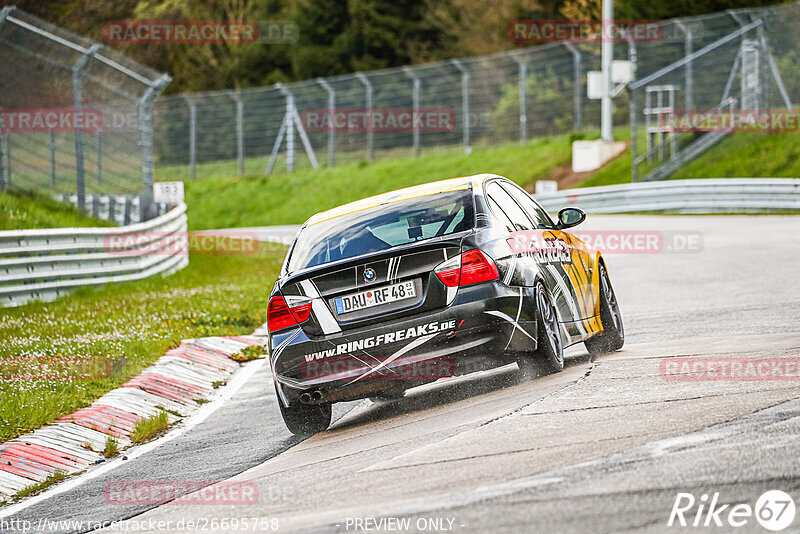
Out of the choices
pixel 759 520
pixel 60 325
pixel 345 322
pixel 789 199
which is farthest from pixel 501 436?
pixel 789 199

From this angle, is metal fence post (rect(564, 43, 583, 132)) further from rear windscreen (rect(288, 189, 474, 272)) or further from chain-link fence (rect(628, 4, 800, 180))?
rear windscreen (rect(288, 189, 474, 272))

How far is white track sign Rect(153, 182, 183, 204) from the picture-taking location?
2633 cm

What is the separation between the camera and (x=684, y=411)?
22.4 feet

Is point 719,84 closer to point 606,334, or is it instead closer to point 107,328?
point 107,328

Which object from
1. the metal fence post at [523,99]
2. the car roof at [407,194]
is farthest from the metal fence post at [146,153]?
the car roof at [407,194]

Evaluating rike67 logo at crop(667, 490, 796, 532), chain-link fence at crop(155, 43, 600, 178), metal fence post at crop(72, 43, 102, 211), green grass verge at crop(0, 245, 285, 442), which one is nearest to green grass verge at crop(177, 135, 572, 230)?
chain-link fence at crop(155, 43, 600, 178)

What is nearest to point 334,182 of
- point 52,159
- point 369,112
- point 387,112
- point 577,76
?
point 369,112

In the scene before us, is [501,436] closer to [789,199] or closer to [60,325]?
[60,325]

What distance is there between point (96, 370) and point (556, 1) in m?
40.3

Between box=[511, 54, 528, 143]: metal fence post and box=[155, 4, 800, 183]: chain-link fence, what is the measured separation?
0.04 m

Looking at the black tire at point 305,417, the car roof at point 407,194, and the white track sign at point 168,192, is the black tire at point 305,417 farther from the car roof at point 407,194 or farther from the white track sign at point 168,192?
the white track sign at point 168,192

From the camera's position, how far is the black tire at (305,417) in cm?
820

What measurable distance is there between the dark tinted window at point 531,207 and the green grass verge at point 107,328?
3.50 meters

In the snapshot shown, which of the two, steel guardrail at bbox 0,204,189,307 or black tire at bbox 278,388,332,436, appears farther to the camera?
steel guardrail at bbox 0,204,189,307
